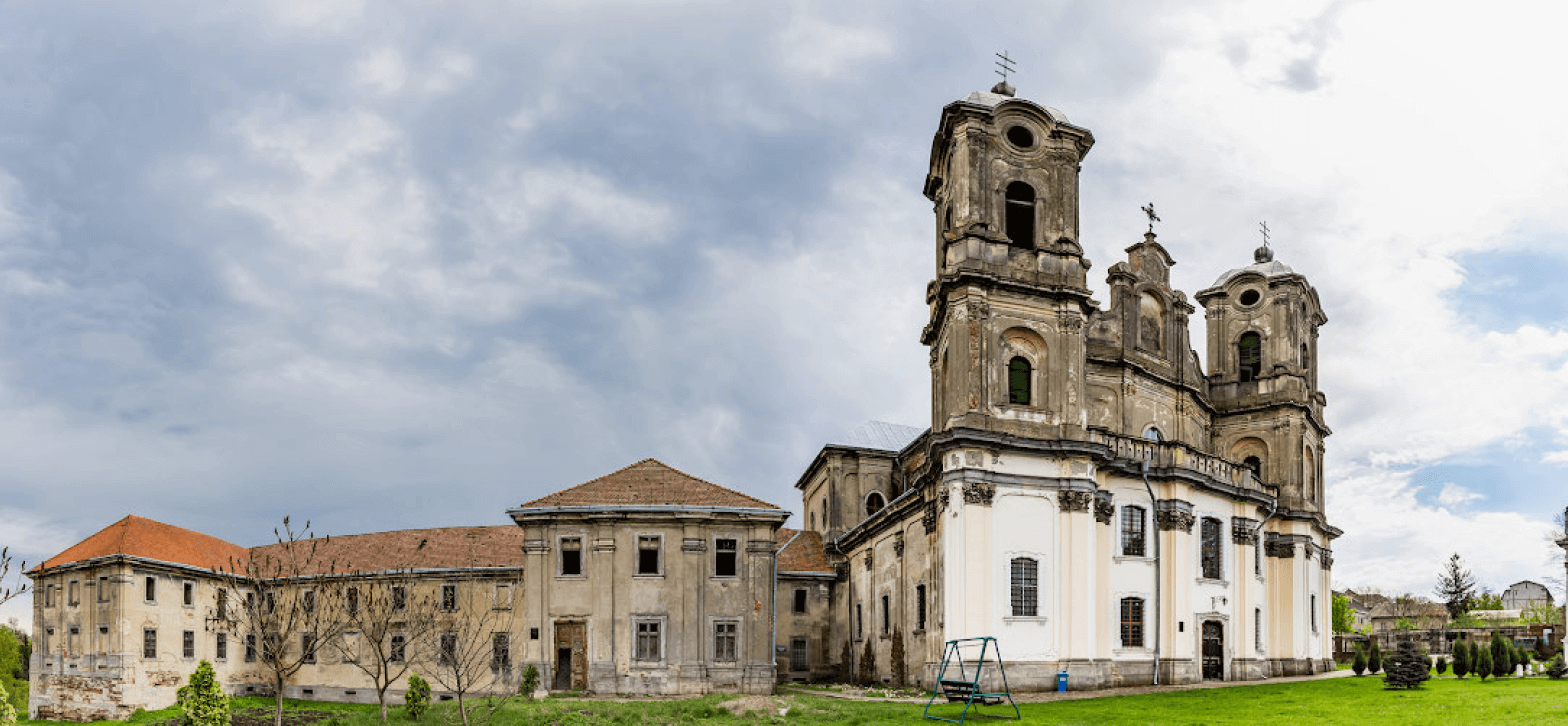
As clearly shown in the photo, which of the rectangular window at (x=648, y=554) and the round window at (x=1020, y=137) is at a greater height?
the round window at (x=1020, y=137)

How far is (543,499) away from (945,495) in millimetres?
13058

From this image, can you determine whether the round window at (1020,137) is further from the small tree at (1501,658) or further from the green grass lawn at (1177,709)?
the small tree at (1501,658)

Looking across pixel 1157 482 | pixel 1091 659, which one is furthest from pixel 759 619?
pixel 1157 482

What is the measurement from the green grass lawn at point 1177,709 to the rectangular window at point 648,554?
575 centimetres

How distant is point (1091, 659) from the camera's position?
35219 mm

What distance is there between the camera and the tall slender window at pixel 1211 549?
131ft

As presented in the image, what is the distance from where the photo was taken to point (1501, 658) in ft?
118

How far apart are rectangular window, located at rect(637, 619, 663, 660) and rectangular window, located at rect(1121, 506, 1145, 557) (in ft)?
48.4

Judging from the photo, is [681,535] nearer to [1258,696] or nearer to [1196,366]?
[1258,696]

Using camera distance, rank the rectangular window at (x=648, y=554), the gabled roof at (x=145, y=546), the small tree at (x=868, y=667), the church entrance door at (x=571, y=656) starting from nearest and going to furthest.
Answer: the church entrance door at (x=571, y=656)
the rectangular window at (x=648, y=554)
the small tree at (x=868, y=667)
the gabled roof at (x=145, y=546)

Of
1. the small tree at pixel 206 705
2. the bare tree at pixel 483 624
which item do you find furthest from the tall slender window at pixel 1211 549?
the small tree at pixel 206 705

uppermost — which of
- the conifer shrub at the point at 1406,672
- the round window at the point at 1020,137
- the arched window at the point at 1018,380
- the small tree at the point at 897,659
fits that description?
the round window at the point at 1020,137

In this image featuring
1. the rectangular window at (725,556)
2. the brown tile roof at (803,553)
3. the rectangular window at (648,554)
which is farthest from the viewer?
the brown tile roof at (803,553)

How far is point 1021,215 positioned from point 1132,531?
10.6 metres
